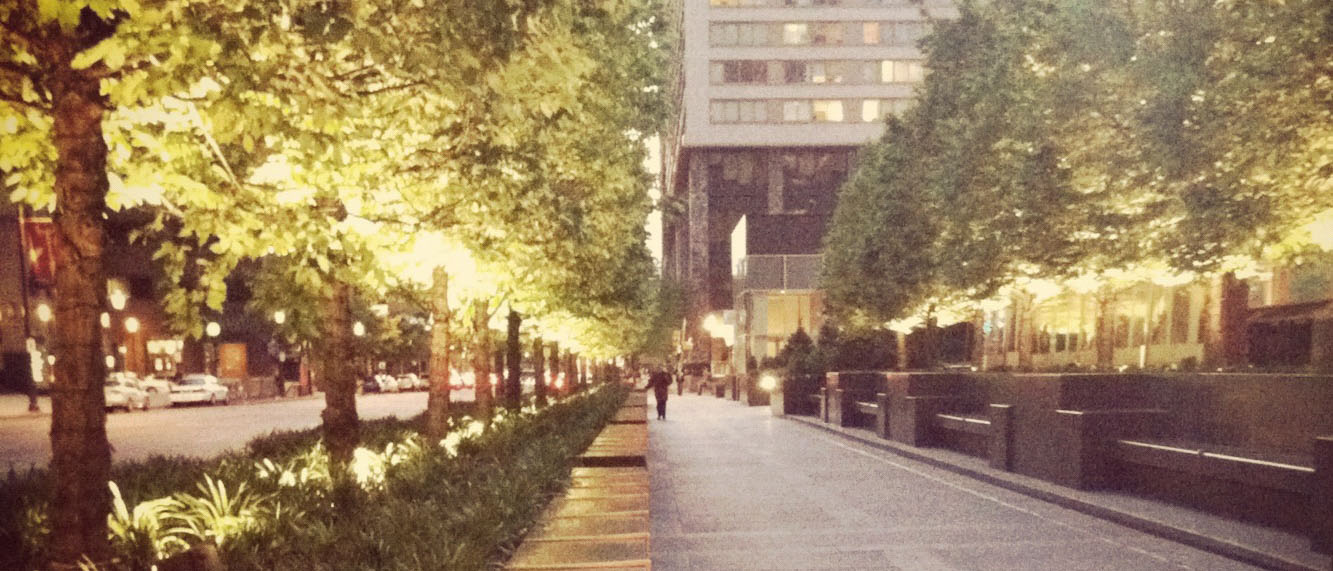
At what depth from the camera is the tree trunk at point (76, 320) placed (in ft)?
17.7

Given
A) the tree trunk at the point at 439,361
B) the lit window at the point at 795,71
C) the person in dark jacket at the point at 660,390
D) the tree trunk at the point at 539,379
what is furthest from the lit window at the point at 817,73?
the tree trunk at the point at 439,361

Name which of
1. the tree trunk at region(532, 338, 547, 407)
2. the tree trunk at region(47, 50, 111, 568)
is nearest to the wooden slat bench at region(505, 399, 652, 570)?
the tree trunk at region(47, 50, 111, 568)

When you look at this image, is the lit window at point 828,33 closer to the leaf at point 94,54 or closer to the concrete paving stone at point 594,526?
the concrete paving stone at point 594,526

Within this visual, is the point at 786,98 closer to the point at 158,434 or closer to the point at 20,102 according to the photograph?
the point at 158,434

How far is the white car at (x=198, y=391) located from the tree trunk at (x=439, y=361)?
4095cm

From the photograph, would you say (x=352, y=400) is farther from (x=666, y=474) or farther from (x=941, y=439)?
(x=941, y=439)

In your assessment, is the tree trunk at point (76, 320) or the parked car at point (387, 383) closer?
the tree trunk at point (76, 320)

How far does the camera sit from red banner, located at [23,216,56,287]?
44094mm

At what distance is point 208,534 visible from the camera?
297 inches

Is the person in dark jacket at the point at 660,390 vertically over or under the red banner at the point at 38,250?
under

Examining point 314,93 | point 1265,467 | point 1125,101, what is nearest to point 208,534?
point 314,93

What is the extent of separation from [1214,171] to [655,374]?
22.4 meters

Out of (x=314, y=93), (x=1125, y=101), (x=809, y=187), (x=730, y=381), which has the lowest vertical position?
(x=730, y=381)

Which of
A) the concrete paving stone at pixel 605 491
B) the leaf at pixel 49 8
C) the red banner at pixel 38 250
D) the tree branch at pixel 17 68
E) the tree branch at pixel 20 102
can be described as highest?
the red banner at pixel 38 250
